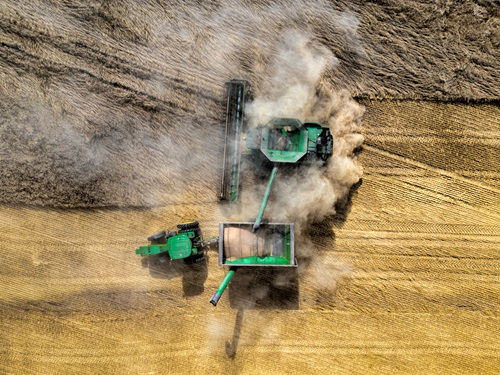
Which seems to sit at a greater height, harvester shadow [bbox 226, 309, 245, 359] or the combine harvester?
the combine harvester

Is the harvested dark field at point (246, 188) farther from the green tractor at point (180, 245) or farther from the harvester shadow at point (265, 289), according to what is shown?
the green tractor at point (180, 245)

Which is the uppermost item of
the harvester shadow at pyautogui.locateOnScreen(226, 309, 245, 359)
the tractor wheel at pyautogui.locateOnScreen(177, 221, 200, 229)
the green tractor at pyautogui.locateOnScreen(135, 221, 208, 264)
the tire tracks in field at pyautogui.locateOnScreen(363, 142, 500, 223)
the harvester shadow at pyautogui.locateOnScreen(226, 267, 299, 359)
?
the tire tracks in field at pyautogui.locateOnScreen(363, 142, 500, 223)

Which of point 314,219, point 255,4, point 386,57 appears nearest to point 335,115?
point 386,57

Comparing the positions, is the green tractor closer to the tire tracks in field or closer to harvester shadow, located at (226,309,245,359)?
harvester shadow, located at (226,309,245,359)

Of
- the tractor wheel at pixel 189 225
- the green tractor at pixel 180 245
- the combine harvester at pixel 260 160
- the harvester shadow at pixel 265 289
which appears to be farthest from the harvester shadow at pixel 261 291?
the tractor wheel at pixel 189 225

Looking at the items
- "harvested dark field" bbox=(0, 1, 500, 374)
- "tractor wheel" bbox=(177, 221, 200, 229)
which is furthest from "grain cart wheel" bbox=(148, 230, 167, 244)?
"tractor wheel" bbox=(177, 221, 200, 229)

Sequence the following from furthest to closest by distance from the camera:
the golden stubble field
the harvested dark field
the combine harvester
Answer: the golden stubble field < the harvested dark field < the combine harvester

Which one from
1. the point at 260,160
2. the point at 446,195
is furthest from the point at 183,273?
the point at 446,195

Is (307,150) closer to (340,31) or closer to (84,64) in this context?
(340,31)
